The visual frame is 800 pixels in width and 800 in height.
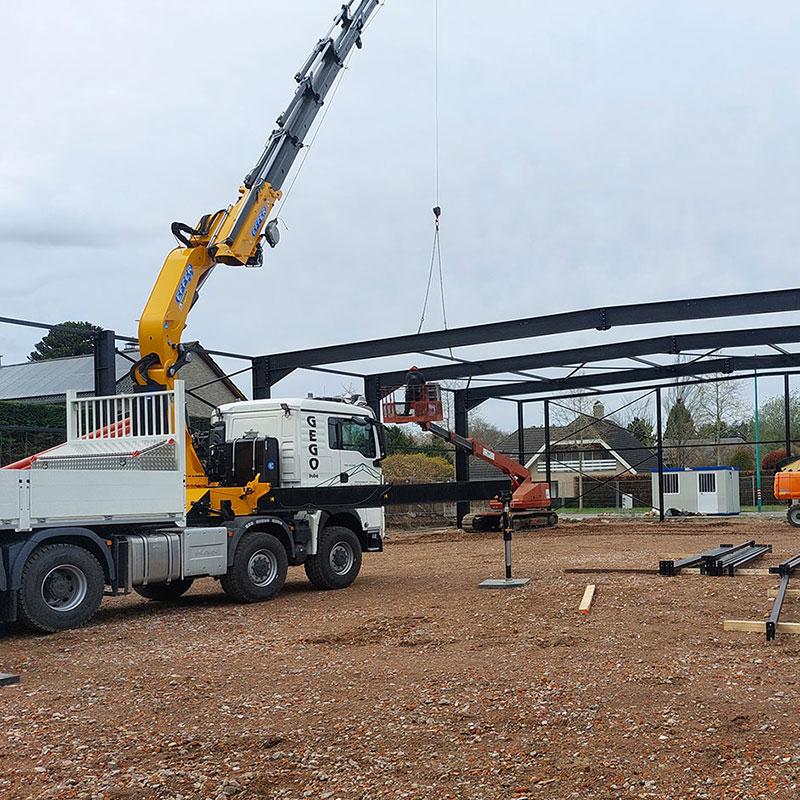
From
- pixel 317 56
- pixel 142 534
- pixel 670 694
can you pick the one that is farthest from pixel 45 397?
pixel 670 694

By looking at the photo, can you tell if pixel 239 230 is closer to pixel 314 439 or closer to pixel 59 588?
pixel 314 439

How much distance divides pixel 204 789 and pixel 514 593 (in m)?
7.78

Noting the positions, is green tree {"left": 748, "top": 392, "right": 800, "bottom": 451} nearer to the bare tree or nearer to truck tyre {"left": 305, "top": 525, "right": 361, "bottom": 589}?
the bare tree

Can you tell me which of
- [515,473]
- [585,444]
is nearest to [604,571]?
[515,473]

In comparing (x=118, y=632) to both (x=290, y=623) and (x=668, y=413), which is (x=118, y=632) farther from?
(x=668, y=413)

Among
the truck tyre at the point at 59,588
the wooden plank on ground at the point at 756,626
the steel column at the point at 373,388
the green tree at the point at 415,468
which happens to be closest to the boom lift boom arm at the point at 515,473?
the steel column at the point at 373,388

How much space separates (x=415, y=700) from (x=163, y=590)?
738 centimetres

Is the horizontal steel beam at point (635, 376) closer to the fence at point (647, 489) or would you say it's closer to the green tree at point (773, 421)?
the fence at point (647, 489)

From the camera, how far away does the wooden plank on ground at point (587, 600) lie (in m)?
10.7

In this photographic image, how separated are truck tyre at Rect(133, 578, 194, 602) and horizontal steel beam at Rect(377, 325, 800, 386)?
1476cm

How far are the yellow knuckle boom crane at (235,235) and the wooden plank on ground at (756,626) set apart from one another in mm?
6282

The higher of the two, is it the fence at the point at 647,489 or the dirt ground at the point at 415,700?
the dirt ground at the point at 415,700

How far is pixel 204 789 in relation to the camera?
16.9 ft

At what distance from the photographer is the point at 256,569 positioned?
12750 millimetres
